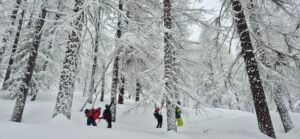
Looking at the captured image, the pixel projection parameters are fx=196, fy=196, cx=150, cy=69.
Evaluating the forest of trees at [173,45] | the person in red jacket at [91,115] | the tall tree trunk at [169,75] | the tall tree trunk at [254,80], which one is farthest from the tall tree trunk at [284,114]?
the person in red jacket at [91,115]

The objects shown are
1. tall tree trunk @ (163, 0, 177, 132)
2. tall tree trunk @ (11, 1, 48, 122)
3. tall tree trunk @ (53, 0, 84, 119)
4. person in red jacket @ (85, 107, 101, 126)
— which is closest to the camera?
tall tree trunk @ (53, 0, 84, 119)

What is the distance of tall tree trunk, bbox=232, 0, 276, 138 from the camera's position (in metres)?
6.35

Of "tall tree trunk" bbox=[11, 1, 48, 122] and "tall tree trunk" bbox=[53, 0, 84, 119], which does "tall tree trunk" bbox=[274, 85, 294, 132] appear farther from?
"tall tree trunk" bbox=[11, 1, 48, 122]

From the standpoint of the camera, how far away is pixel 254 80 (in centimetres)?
660

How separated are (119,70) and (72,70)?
5199 millimetres

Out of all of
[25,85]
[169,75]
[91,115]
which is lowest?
[91,115]

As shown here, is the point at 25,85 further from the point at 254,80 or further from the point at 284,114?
the point at 284,114

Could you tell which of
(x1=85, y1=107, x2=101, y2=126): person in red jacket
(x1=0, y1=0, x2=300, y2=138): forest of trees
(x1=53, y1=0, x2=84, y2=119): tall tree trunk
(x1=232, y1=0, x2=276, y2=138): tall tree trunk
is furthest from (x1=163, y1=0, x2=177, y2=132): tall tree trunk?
(x1=85, y1=107, x2=101, y2=126): person in red jacket

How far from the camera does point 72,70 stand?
612 centimetres

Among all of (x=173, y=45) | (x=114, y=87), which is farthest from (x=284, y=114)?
(x=114, y=87)

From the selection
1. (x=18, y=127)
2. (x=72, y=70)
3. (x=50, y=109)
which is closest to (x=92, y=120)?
(x=72, y=70)

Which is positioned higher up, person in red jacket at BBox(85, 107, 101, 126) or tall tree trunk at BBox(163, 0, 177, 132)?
tall tree trunk at BBox(163, 0, 177, 132)

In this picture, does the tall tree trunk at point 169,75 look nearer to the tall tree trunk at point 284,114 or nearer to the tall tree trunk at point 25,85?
the tall tree trunk at point 25,85

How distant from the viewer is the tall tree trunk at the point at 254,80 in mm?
6348
